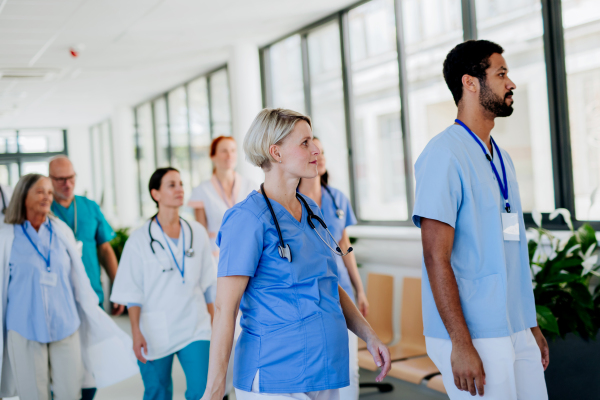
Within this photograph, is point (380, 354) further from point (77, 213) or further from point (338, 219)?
point (77, 213)

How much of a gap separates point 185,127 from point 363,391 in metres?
6.57

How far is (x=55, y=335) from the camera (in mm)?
3137

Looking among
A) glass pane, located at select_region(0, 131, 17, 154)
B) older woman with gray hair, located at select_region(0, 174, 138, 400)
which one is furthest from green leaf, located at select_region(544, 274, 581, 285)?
glass pane, located at select_region(0, 131, 17, 154)

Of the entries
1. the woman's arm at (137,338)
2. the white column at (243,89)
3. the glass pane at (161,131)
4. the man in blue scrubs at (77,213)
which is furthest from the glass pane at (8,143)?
the woman's arm at (137,338)

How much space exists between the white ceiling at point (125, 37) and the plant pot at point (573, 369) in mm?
3728

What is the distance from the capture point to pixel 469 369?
1.53 meters

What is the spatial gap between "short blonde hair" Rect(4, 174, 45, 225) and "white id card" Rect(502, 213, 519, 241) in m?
2.63

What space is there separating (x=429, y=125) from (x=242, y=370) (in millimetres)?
3564

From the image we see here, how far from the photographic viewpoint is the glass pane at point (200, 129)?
879 cm

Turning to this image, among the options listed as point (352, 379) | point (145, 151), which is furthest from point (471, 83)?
point (145, 151)

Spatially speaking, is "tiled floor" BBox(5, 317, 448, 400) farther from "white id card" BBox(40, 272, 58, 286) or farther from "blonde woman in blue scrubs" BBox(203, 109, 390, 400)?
"blonde woman in blue scrubs" BBox(203, 109, 390, 400)

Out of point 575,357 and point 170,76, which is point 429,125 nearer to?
point 575,357

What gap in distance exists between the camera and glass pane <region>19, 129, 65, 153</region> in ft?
47.6

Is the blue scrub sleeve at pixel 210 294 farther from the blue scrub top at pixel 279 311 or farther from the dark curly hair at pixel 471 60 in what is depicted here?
the dark curly hair at pixel 471 60
